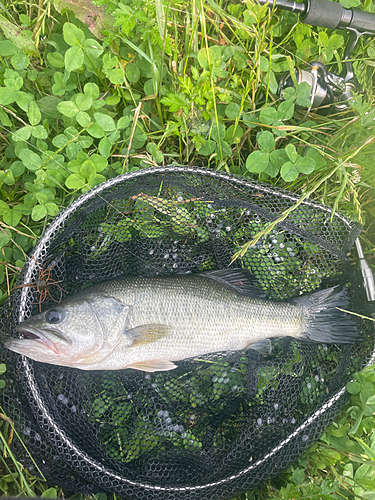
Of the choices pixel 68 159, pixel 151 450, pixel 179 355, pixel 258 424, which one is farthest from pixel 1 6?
pixel 258 424

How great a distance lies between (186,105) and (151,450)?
96.4 inches

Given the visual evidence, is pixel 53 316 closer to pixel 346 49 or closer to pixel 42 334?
pixel 42 334

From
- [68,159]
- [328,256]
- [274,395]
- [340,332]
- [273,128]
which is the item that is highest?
[273,128]

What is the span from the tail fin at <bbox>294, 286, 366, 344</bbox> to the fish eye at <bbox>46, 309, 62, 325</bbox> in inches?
63.7

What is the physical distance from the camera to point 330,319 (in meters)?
2.32

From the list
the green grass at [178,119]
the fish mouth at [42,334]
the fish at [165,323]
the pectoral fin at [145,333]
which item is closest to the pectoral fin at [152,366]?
the fish at [165,323]

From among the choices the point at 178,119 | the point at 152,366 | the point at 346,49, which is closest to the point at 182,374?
the point at 152,366

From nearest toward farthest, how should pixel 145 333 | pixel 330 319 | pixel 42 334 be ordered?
pixel 42 334, pixel 145 333, pixel 330 319

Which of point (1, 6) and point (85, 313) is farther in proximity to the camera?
point (1, 6)

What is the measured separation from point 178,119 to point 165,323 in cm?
149

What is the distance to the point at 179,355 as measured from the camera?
2182 mm

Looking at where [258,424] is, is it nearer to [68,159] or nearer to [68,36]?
[68,159]

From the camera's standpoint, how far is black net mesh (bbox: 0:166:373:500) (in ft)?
6.87

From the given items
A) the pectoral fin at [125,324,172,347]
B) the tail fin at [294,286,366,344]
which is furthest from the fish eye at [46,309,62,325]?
the tail fin at [294,286,366,344]
